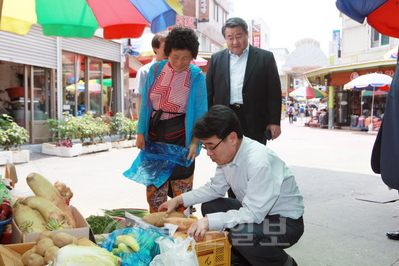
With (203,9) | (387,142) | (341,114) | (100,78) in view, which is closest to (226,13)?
(203,9)

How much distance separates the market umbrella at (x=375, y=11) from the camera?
3.65 m

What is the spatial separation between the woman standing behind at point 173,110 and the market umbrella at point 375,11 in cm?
162

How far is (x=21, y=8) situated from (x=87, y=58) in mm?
10086

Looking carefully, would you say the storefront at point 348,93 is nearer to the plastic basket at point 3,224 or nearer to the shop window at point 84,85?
the shop window at point 84,85

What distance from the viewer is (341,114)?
2472cm

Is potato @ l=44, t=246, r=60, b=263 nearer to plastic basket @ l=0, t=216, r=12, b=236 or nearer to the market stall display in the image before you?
the market stall display

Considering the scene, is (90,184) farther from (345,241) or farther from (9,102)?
(9,102)

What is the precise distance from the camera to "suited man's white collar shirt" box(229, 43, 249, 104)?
385 cm

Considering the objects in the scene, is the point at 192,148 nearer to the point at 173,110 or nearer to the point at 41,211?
the point at 173,110

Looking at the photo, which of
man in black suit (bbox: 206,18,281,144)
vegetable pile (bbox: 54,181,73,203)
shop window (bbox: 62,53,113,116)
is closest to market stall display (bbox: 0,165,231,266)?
vegetable pile (bbox: 54,181,73,203)

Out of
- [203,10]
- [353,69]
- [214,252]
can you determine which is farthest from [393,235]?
[203,10]

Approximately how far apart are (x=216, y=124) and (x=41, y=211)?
1466 millimetres

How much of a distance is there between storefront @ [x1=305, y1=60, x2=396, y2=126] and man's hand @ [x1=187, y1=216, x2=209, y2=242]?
1947cm

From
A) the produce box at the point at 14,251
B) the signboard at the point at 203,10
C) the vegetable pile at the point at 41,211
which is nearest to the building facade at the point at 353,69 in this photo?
the signboard at the point at 203,10
